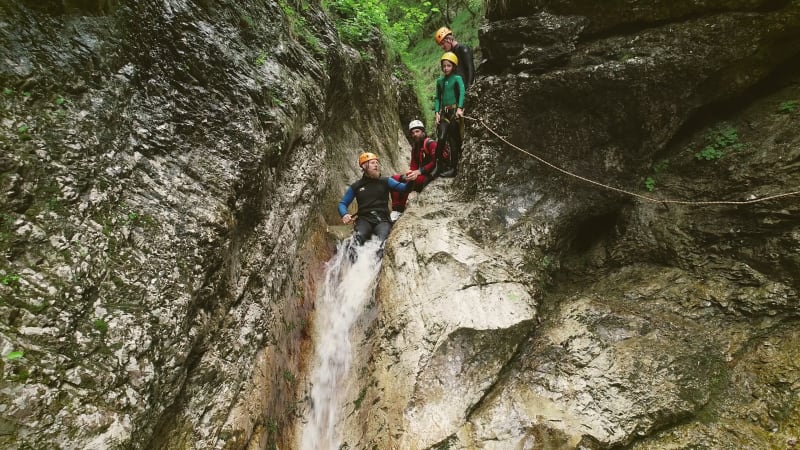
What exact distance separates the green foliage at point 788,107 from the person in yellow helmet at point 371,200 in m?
5.71

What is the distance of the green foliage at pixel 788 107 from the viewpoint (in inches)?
189

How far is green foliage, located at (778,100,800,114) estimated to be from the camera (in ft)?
15.7

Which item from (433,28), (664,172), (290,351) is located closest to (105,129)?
(290,351)

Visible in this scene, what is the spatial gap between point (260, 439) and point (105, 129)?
3.61 m

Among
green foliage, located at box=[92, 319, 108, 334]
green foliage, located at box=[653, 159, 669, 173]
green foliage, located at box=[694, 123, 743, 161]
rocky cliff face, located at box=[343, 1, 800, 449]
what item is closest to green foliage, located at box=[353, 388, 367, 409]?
rocky cliff face, located at box=[343, 1, 800, 449]

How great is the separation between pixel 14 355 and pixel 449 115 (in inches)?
268

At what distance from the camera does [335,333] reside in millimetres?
6484

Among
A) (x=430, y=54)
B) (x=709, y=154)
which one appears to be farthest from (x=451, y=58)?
(x=430, y=54)

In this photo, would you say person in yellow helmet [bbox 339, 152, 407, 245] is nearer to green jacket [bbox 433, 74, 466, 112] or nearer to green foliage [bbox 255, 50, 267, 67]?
green jacket [bbox 433, 74, 466, 112]

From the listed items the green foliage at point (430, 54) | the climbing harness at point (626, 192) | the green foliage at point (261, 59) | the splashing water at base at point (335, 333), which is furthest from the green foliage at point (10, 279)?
the green foliage at point (430, 54)

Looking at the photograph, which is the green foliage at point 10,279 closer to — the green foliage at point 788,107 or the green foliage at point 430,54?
the green foliage at point 788,107

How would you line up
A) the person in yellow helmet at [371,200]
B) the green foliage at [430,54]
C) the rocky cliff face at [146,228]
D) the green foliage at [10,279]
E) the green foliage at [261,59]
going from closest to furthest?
the green foliage at [10,279] → the rocky cliff face at [146,228] → the green foliage at [261,59] → the person in yellow helmet at [371,200] → the green foliage at [430,54]

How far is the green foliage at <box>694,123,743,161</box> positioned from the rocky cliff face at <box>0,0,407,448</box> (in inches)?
225

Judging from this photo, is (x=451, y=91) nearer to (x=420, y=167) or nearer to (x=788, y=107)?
(x=420, y=167)
